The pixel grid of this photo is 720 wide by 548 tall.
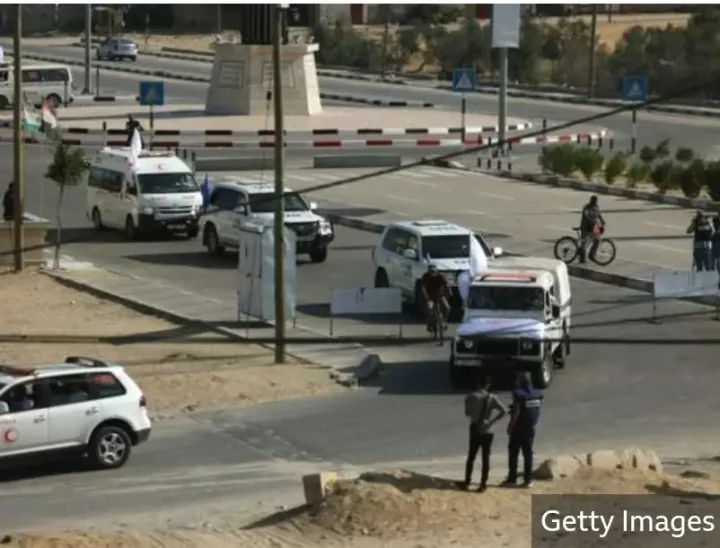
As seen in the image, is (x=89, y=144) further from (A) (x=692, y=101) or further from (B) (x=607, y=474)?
(B) (x=607, y=474)

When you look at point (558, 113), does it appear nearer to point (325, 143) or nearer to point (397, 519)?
point (325, 143)

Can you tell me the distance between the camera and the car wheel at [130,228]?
3888cm

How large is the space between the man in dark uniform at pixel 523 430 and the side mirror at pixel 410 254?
1155 cm

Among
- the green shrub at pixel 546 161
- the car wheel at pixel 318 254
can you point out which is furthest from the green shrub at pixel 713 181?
the car wheel at pixel 318 254

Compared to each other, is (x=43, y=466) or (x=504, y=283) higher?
(x=504, y=283)

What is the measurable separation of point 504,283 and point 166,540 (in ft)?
34.1

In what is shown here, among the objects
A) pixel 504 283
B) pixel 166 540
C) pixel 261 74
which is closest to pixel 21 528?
pixel 166 540

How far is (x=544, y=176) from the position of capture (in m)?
48.8

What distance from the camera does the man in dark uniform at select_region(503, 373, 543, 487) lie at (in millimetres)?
18359

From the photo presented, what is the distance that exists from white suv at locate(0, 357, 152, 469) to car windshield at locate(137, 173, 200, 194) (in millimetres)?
18028

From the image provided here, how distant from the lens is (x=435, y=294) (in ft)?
90.2

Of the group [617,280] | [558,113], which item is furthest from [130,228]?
[558,113]

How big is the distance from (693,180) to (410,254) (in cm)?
1560

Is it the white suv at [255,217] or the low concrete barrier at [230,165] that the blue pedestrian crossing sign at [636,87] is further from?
the white suv at [255,217]
